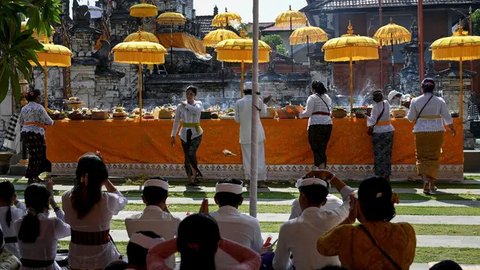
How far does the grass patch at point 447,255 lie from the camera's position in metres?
8.01

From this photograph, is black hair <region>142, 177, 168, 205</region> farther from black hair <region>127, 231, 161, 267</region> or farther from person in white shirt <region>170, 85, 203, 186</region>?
person in white shirt <region>170, 85, 203, 186</region>

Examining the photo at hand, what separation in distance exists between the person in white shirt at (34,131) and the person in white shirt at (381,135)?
18.5ft

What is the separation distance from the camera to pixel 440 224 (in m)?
10.1

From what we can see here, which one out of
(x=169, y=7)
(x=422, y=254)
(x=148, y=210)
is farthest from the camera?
(x=169, y=7)

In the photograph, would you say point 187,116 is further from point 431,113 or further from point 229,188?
point 229,188

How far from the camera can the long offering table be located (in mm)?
14677

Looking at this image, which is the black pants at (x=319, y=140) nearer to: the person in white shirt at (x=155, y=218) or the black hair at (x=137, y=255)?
the person in white shirt at (x=155, y=218)

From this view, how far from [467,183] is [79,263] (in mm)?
9627

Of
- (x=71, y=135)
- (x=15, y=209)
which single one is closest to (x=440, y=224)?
(x=15, y=209)

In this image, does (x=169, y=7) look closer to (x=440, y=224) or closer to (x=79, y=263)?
(x=440, y=224)

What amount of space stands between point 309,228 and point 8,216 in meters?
2.75

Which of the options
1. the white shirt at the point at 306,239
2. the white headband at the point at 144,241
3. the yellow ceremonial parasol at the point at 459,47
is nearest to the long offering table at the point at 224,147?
the yellow ceremonial parasol at the point at 459,47

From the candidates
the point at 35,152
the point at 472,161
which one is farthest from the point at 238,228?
the point at 472,161

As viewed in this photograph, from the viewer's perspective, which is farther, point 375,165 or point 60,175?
point 60,175
